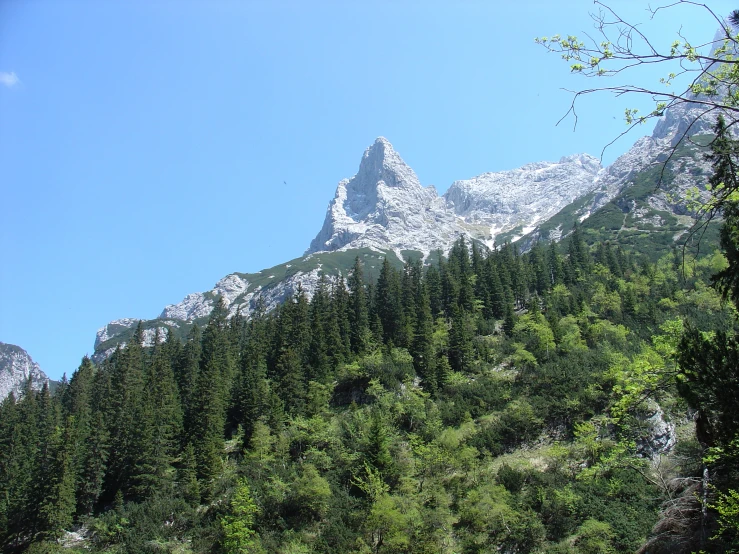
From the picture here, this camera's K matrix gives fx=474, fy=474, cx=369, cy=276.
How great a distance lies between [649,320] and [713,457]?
65374 millimetres

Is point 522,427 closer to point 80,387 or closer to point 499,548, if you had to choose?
point 499,548

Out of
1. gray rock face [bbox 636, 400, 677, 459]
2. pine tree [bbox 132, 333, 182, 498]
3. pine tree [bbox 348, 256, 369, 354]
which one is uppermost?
pine tree [bbox 348, 256, 369, 354]

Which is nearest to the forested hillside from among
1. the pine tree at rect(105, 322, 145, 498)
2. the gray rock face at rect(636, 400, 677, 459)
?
the gray rock face at rect(636, 400, 677, 459)

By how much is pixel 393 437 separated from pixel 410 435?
1849 mm

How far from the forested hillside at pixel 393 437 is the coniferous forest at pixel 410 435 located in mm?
216

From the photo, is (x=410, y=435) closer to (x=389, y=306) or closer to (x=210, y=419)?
(x=210, y=419)

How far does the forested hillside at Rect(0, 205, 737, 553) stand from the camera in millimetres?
33875

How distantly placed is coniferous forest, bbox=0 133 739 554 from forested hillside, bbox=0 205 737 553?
0.71ft

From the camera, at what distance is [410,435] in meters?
48.3

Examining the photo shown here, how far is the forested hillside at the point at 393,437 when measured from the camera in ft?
111

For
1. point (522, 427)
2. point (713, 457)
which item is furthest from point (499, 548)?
point (713, 457)

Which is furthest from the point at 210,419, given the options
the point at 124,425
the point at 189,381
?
the point at 189,381

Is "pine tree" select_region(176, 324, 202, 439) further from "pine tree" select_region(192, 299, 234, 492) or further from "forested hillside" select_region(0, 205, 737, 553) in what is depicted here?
"pine tree" select_region(192, 299, 234, 492)

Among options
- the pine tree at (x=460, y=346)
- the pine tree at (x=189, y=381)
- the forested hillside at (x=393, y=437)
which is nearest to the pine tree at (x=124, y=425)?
the forested hillside at (x=393, y=437)
